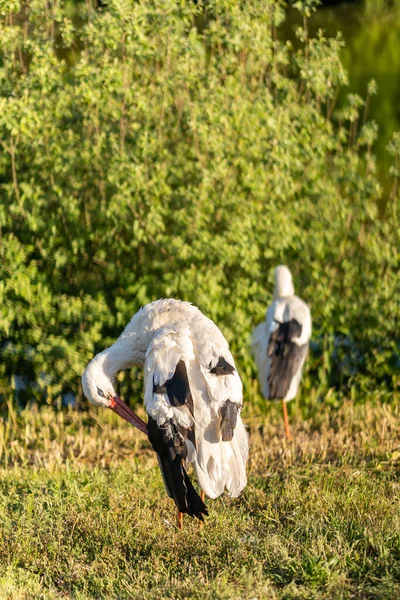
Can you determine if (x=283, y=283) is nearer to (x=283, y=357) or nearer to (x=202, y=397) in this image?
(x=283, y=357)

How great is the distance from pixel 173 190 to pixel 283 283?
1300 millimetres

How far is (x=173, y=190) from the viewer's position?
26.0 ft

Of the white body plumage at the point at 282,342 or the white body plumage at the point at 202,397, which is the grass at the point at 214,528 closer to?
the white body plumage at the point at 202,397

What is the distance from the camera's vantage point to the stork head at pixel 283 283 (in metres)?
8.10

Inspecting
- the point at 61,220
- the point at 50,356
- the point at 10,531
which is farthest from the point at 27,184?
the point at 10,531

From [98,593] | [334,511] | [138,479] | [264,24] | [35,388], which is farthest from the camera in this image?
[35,388]

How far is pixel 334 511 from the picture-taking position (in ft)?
16.5

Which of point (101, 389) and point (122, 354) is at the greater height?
point (122, 354)

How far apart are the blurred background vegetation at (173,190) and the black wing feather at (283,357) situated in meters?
0.58

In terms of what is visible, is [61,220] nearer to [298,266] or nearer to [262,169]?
[262,169]

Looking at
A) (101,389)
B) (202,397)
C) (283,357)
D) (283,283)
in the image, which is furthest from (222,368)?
(283,283)

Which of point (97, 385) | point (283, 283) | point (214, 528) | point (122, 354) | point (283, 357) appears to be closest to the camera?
point (214, 528)

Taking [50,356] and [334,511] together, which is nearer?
[334,511]

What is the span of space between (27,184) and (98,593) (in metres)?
4.03
